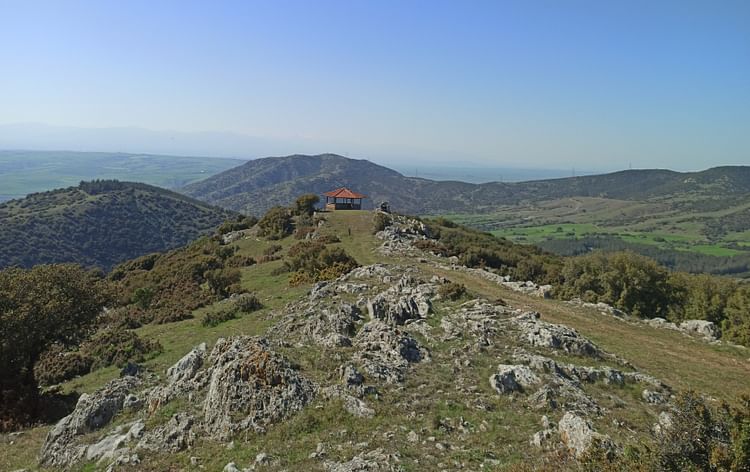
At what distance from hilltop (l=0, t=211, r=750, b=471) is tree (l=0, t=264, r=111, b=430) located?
7.14ft

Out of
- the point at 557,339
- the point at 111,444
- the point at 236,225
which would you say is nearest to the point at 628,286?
the point at 557,339

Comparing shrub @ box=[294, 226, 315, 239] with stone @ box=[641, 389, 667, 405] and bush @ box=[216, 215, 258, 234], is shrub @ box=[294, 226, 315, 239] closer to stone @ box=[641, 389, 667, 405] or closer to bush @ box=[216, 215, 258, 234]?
bush @ box=[216, 215, 258, 234]

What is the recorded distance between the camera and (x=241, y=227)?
204ft

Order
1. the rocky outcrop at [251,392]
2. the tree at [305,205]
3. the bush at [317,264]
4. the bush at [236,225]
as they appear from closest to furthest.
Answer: the rocky outcrop at [251,392] → the bush at [317,264] → the tree at [305,205] → the bush at [236,225]

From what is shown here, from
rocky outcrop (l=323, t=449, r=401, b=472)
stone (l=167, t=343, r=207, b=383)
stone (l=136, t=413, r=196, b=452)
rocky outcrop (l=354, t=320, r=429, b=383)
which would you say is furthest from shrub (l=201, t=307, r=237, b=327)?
rocky outcrop (l=323, t=449, r=401, b=472)

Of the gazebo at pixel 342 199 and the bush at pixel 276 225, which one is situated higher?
the gazebo at pixel 342 199

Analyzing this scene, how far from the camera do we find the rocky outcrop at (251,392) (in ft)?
41.7

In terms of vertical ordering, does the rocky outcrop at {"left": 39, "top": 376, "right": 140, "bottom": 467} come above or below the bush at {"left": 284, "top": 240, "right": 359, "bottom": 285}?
below

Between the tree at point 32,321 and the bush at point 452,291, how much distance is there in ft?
57.6

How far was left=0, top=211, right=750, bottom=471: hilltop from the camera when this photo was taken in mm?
10812

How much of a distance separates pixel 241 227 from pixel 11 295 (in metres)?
44.4

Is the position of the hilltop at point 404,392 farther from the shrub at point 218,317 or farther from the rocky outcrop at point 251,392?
the shrub at point 218,317

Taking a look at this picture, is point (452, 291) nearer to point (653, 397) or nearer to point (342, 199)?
point (653, 397)

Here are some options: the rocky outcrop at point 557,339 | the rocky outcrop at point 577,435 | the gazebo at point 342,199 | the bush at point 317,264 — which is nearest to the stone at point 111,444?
the rocky outcrop at point 577,435
